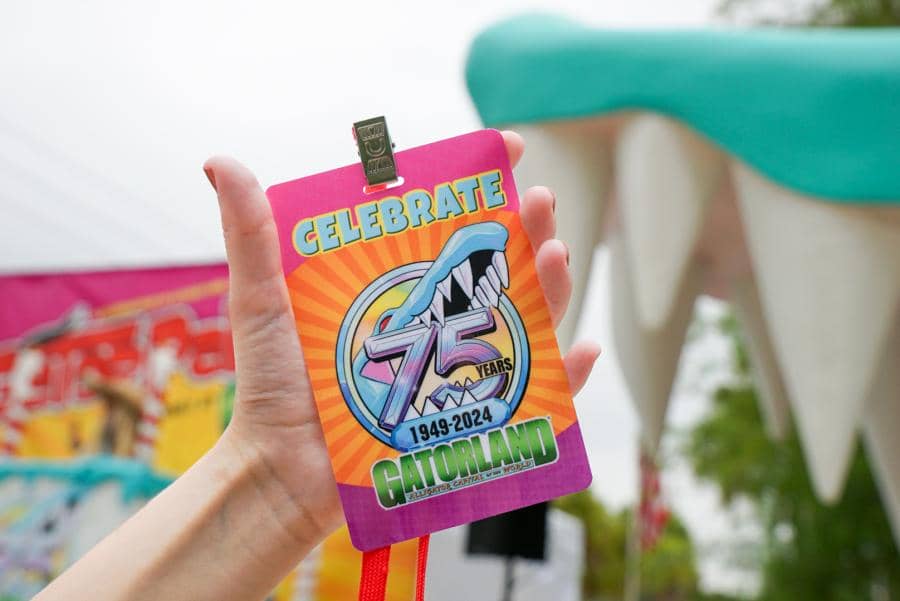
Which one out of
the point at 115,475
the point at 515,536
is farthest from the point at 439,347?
the point at 115,475

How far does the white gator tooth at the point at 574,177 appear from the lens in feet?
5.74

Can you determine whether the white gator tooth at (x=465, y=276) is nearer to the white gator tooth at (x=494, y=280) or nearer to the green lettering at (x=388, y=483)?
the white gator tooth at (x=494, y=280)

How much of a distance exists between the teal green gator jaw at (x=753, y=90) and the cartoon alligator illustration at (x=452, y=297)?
3.62 feet

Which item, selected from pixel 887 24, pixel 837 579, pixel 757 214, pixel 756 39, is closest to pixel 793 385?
pixel 757 214

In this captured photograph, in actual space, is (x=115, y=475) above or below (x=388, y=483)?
below

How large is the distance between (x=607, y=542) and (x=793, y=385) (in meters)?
25.0

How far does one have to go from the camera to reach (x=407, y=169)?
0.70 m

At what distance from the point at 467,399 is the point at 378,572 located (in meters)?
0.15

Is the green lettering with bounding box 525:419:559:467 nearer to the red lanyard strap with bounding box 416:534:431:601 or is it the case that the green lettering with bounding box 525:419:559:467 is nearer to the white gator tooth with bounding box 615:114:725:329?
the red lanyard strap with bounding box 416:534:431:601

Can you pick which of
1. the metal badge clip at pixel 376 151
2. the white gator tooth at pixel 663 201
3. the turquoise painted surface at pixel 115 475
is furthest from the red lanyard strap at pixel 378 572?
the turquoise painted surface at pixel 115 475

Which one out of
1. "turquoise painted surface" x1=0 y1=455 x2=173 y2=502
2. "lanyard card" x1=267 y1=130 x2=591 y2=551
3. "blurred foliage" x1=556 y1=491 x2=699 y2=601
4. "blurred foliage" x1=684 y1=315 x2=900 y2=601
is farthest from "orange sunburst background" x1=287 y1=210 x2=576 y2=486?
"blurred foliage" x1=556 y1=491 x2=699 y2=601

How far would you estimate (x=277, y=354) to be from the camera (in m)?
0.70

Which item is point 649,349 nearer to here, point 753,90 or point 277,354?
point 753,90

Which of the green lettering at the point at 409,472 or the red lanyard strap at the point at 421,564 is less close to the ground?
the green lettering at the point at 409,472
